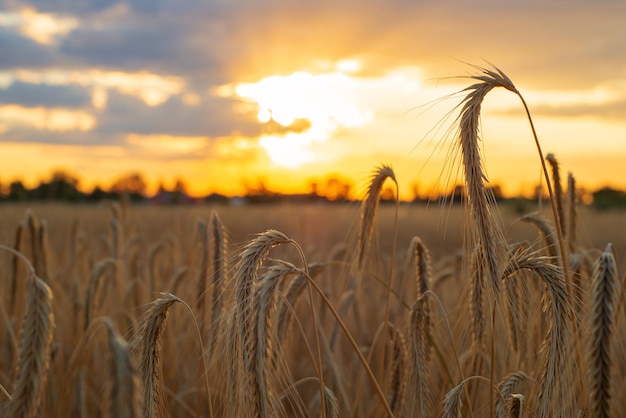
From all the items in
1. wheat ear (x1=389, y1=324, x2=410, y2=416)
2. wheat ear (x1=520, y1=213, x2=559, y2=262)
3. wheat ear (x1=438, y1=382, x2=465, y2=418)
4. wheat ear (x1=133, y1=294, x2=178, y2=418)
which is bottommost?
wheat ear (x1=389, y1=324, x2=410, y2=416)

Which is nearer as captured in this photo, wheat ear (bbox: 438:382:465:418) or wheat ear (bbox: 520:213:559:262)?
wheat ear (bbox: 438:382:465:418)

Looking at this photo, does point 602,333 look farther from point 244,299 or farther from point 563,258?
point 244,299

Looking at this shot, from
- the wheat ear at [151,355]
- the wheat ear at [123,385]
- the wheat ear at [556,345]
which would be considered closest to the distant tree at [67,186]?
the wheat ear at [151,355]

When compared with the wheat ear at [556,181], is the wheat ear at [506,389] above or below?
below

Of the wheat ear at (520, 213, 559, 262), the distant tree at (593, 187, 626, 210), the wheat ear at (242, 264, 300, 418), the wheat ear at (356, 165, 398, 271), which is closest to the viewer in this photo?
the wheat ear at (242, 264, 300, 418)

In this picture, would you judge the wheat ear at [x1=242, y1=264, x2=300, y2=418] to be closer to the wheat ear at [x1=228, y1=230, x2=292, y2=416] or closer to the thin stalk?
the wheat ear at [x1=228, y1=230, x2=292, y2=416]

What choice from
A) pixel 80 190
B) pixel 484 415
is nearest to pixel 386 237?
pixel 484 415

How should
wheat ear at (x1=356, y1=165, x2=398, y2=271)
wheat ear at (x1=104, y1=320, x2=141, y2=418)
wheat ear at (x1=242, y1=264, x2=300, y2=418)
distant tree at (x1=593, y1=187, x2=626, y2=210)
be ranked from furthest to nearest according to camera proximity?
distant tree at (x1=593, y1=187, x2=626, y2=210) < wheat ear at (x1=356, y1=165, x2=398, y2=271) < wheat ear at (x1=242, y1=264, x2=300, y2=418) < wheat ear at (x1=104, y1=320, x2=141, y2=418)

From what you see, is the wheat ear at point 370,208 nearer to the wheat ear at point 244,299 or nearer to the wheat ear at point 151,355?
the wheat ear at point 244,299

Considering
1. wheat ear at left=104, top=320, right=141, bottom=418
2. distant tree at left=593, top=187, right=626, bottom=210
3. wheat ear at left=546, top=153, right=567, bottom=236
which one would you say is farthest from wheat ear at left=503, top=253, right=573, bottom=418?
distant tree at left=593, top=187, right=626, bottom=210

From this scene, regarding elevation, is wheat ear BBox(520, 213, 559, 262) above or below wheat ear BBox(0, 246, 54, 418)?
above

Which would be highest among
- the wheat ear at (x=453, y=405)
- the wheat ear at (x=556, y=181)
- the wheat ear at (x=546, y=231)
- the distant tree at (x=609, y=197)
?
the distant tree at (x=609, y=197)

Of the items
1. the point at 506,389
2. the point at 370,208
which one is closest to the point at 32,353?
the point at 370,208

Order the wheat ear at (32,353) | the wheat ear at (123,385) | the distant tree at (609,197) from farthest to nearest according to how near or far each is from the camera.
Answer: the distant tree at (609,197), the wheat ear at (32,353), the wheat ear at (123,385)
